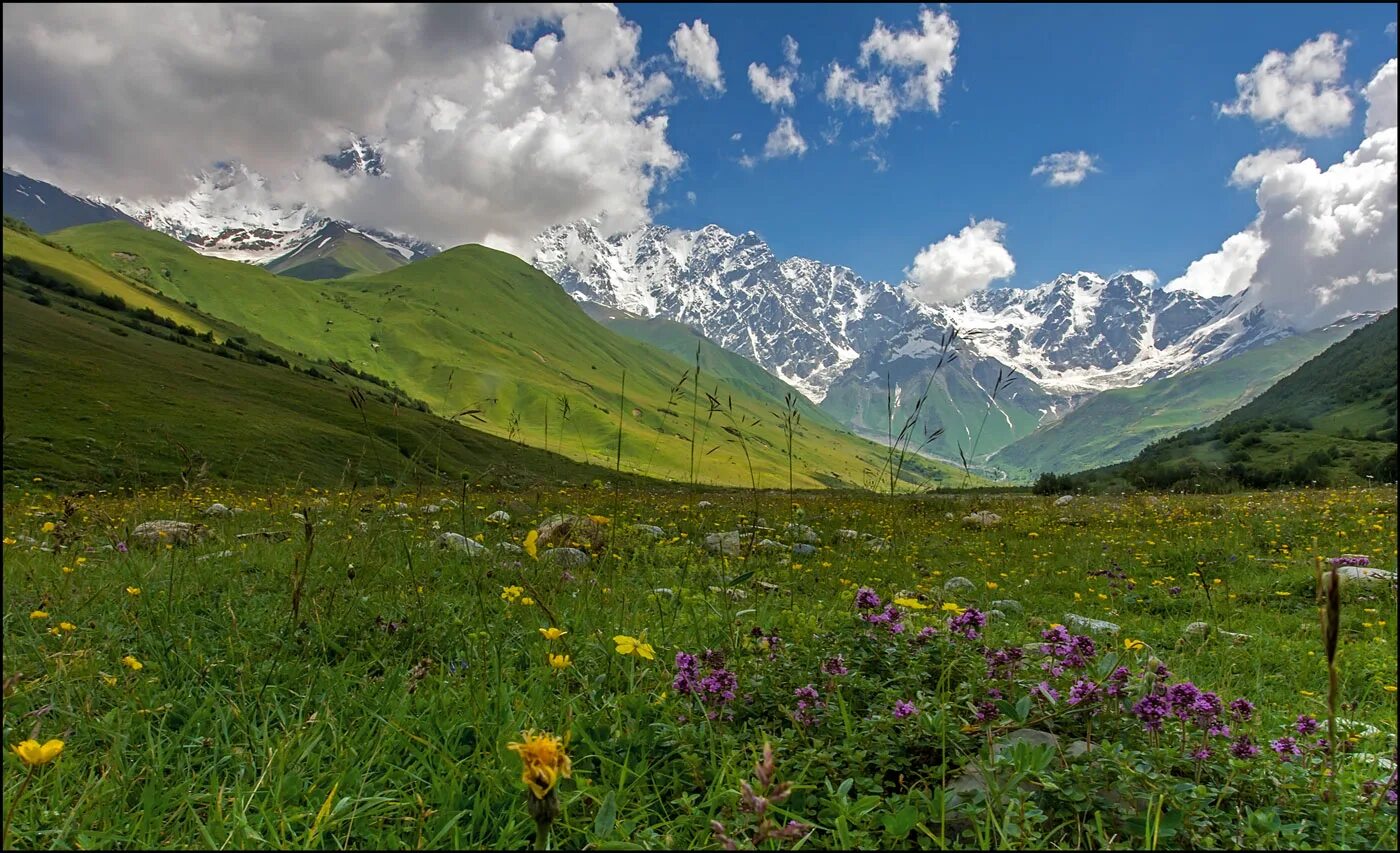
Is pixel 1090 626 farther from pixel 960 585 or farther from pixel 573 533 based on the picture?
pixel 573 533

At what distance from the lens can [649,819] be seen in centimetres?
277

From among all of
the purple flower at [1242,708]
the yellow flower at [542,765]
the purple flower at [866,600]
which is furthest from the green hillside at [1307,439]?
the yellow flower at [542,765]

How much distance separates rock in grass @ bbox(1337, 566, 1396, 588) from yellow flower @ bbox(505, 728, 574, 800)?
30.3 feet

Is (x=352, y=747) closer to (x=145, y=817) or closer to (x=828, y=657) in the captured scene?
(x=145, y=817)

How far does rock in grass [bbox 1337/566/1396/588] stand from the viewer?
7.63 m

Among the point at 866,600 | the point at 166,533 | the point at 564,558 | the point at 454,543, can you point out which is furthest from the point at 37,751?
the point at 166,533

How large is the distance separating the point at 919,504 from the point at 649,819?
17.3m

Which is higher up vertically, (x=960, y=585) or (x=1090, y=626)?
(x=1090, y=626)

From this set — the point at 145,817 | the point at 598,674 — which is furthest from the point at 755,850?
the point at 145,817

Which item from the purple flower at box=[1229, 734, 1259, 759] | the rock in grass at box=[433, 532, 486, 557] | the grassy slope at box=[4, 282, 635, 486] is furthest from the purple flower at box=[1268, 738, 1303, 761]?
the grassy slope at box=[4, 282, 635, 486]

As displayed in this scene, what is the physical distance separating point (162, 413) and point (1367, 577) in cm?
5603

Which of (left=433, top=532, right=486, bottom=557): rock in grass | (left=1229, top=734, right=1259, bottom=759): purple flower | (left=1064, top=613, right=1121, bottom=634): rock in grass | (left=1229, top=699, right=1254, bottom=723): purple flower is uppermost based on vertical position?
(left=1229, top=699, right=1254, bottom=723): purple flower

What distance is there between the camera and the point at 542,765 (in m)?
1.88

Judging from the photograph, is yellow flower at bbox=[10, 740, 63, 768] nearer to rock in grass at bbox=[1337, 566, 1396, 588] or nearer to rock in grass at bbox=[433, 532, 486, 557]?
rock in grass at bbox=[433, 532, 486, 557]
